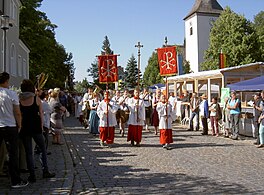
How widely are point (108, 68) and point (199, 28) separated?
61.7 m

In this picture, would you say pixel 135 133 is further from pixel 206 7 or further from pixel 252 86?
Result: pixel 206 7

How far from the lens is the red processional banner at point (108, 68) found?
13742 millimetres

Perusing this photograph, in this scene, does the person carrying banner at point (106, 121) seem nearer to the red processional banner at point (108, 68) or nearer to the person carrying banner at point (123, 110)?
the red processional banner at point (108, 68)

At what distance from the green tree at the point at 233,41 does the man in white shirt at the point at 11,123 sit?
4146cm

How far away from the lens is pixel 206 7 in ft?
249

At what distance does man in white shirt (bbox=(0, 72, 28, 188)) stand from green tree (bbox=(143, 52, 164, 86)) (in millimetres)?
63590

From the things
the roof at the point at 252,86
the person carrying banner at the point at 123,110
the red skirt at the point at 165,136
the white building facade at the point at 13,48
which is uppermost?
the white building facade at the point at 13,48

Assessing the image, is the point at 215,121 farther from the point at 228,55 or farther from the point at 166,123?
the point at 228,55

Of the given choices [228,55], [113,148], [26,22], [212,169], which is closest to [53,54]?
[26,22]

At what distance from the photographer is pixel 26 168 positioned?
759cm

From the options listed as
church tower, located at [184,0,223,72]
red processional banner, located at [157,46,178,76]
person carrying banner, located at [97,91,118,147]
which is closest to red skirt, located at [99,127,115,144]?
person carrying banner, located at [97,91,118,147]

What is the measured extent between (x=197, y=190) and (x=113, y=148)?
18.3 ft

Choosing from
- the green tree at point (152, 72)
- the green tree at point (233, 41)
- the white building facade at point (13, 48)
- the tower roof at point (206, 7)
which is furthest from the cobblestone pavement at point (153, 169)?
the tower roof at point (206, 7)

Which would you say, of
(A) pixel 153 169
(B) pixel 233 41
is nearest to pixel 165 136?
(A) pixel 153 169
